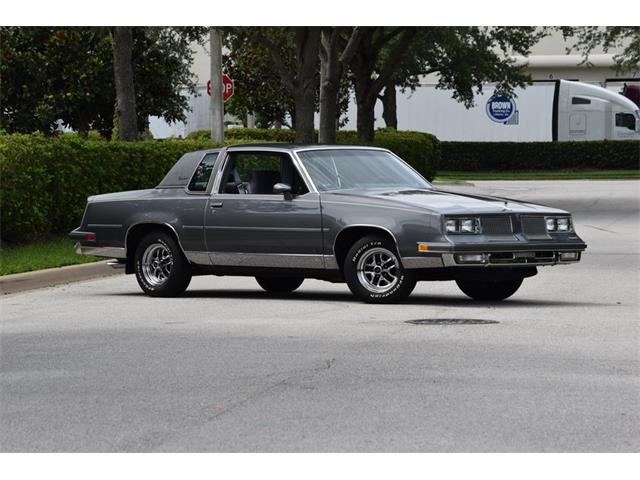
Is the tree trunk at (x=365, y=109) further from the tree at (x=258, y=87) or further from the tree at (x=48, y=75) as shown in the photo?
the tree at (x=258, y=87)

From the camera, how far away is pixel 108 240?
16.1 meters

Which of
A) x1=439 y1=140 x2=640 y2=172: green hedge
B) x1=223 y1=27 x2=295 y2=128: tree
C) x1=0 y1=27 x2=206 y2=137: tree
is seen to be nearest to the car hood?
x1=0 y1=27 x2=206 y2=137: tree

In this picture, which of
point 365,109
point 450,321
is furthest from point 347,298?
point 365,109

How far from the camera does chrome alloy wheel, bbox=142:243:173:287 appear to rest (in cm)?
1575

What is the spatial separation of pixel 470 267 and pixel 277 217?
215 cm

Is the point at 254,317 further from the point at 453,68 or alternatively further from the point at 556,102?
the point at 556,102

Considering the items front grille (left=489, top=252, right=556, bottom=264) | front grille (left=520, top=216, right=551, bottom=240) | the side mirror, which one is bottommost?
front grille (left=489, top=252, right=556, bottom=264)

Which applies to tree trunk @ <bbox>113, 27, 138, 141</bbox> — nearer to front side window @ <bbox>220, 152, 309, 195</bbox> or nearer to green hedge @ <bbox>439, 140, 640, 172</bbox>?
front side window @ <bbox>220, 152, 309, 195</bbox>

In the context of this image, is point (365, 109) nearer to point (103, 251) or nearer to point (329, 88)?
point (329, 88)

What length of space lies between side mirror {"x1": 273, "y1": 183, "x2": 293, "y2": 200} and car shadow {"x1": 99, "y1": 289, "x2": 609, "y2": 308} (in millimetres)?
1116

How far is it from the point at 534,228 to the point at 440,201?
0.93 m

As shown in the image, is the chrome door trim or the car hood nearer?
the car hood

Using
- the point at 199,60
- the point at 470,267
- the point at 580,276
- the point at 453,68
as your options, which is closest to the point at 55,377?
the point at 470,267

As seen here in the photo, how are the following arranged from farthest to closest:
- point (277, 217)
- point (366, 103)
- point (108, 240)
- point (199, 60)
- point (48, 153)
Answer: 1. point (199, 60)
2. point (366, 103)
3. point (48, 153)
4. point (108, 240)
5. point (277, 217)
